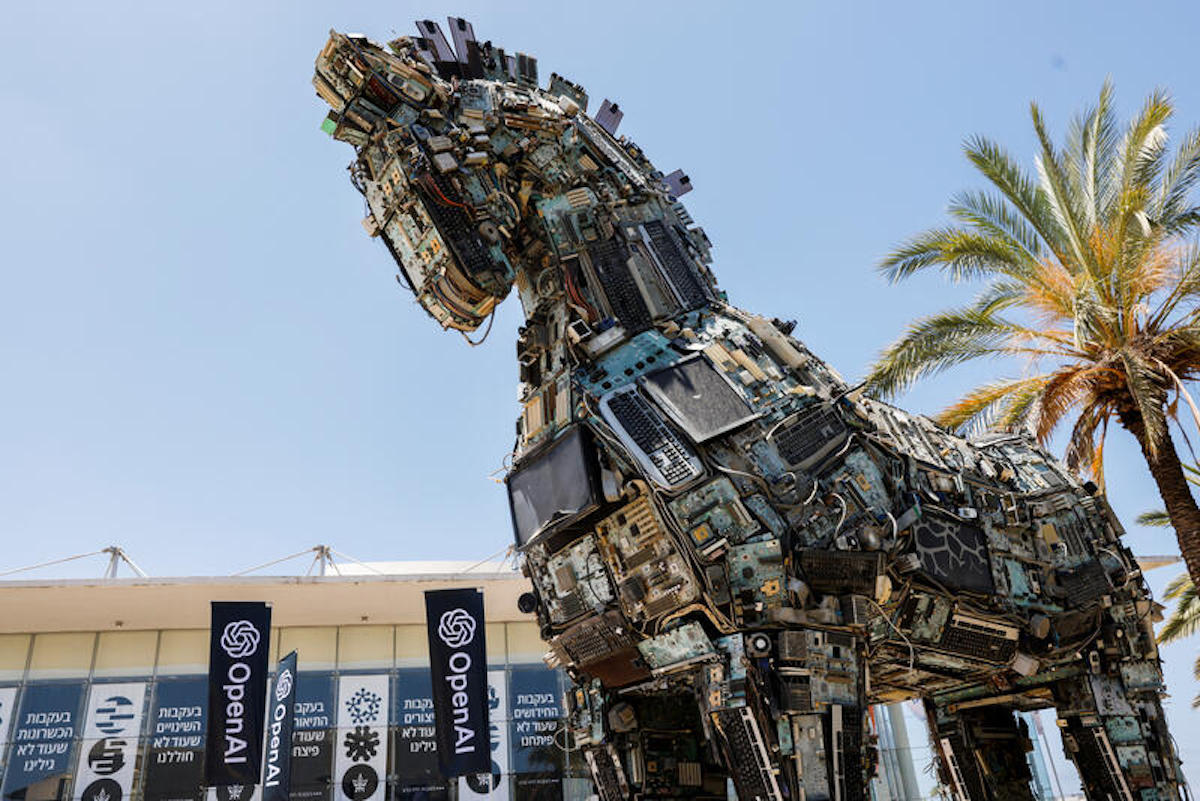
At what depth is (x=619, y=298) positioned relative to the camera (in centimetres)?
754

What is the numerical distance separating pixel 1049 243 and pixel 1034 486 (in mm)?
8312

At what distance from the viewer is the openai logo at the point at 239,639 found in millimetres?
18297

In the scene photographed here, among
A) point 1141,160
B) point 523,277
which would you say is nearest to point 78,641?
point 523,277

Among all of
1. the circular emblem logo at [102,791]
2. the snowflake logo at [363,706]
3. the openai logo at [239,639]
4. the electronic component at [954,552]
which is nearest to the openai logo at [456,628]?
the openai logo at [239,639]

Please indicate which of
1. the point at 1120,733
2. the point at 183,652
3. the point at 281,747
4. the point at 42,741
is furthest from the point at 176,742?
the point at 1120,733

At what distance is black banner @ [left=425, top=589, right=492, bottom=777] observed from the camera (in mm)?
16000

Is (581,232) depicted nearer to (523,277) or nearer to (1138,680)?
(523,277)

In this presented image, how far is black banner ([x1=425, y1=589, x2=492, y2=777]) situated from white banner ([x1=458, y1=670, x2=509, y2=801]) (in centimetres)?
869

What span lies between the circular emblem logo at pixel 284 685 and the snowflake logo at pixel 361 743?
5658mm

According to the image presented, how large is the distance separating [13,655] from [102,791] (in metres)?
4.83

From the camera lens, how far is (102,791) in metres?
24.4

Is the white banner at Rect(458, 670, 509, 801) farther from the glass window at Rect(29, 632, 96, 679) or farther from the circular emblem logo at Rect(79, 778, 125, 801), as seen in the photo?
the glass window at Rect(29, 632, 96, 679)

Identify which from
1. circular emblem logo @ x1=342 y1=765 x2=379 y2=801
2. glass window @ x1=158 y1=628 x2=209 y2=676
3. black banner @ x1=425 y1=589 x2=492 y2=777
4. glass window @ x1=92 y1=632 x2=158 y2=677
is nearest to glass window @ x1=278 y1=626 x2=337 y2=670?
glass window @ x1=158 y1=628 x2=209 y2=676

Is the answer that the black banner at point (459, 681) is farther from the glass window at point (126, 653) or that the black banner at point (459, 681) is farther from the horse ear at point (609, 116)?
the glass window at point (126, 653)
